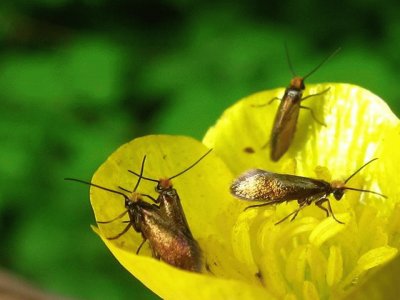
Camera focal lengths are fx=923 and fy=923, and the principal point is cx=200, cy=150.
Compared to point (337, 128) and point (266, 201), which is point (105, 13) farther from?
point (266, 201)

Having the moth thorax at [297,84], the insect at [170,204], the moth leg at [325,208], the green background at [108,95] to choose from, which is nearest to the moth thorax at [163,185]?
the insect at [170,204]

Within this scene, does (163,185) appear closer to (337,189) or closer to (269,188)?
(269,188)

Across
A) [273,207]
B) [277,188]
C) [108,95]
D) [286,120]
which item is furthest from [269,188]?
[108,95]

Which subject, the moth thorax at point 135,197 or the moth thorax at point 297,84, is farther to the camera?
the moth thorax at point 297,84

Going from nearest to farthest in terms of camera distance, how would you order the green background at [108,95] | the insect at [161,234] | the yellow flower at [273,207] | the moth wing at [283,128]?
the insect at [161,234] < the yellow flower at [273,207] < the moth wing at [283,128] < the green background at [108,95]

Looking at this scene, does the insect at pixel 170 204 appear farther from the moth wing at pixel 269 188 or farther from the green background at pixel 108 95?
the green background at pixel 108 95

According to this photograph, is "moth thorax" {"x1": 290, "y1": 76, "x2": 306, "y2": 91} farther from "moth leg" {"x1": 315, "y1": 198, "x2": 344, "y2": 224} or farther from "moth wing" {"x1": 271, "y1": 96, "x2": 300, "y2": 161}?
"moth leg" {"x1": 315, "y1": 198, "x2": 344, "y2": 224}
